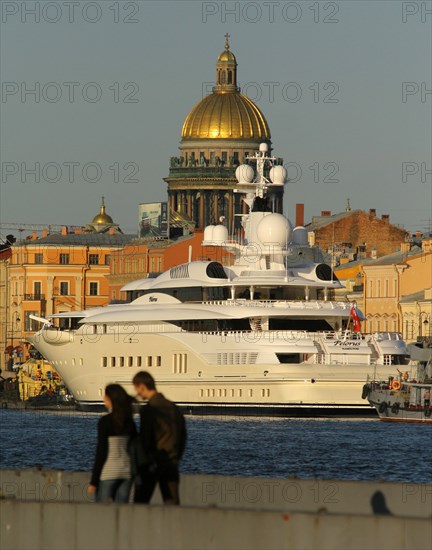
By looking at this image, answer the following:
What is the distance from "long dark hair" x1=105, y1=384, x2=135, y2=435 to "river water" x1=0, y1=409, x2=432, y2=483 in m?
24.3

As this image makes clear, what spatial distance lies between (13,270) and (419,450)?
105 meters

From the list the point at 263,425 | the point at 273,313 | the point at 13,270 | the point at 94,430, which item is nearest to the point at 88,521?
the point at 94,430

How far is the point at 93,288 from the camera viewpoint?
15162 centimetres

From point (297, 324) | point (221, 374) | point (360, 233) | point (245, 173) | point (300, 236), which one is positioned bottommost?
point (221, 374)

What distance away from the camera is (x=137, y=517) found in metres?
16.5

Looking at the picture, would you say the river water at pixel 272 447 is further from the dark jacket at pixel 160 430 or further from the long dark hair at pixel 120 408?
the long dark hair at pixel 120 408

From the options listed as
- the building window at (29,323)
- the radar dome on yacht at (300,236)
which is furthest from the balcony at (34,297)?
the radar dome on yacht at (300,236)

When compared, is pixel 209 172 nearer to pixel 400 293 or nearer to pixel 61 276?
pixel 61 276

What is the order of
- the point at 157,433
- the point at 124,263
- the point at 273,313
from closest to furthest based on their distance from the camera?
the point at 157,433 → the point at 273,313 → the point at 124,263

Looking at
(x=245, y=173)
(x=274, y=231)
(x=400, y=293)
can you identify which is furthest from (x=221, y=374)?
(x=400, y=293)

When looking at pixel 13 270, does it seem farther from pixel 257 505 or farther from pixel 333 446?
pixel 257 505

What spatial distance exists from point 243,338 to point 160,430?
2459 inches

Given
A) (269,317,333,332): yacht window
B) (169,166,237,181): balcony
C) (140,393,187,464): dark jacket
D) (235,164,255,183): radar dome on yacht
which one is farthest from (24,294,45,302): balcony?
(140,393,187,464): dark jacket

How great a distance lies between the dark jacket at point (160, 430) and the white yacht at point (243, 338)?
60.6 m
